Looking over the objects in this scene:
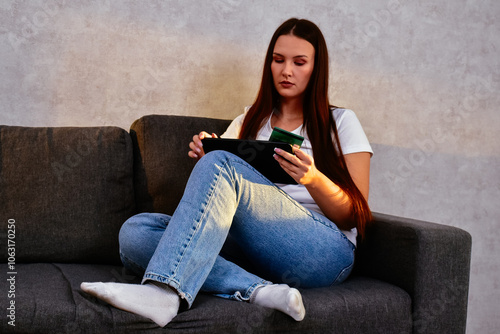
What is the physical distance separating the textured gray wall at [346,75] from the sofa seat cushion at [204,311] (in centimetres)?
77

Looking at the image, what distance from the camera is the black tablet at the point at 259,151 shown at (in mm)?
1413

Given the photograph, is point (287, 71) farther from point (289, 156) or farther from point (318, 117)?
point (289, 156)

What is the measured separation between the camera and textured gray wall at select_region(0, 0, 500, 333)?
2.01 m

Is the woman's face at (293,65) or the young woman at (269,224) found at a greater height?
the woman's face at (293,65)

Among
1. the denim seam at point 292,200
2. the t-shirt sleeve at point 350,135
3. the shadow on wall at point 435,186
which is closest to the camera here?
the denim seam at point 292,200

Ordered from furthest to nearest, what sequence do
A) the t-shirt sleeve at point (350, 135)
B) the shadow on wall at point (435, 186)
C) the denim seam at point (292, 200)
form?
the shadow on wall at point (435, 186) → the t-shirt sleeve at point (350, 135) → the denim seam at point (292, 200)

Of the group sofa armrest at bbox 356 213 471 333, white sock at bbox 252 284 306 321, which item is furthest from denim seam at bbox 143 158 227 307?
sofa armrest at bbox 356 213 471 333

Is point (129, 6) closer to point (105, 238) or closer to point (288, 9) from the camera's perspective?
point (288, 9)

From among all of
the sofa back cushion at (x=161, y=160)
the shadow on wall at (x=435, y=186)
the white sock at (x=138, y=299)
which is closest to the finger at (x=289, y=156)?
the white sock at (x=138, y=299)

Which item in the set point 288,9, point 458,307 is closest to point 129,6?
point 288,9

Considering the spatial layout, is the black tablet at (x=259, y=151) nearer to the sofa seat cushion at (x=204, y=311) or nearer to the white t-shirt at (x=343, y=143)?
the white t-shirt at (x=343, y=143)

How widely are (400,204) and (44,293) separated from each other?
5.31 feet

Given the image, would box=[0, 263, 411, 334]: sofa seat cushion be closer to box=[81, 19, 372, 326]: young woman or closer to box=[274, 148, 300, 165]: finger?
box=[81, 19, 372, 326]: young woman

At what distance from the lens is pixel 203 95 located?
86.4 inches
